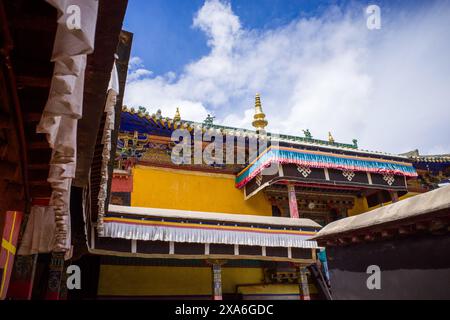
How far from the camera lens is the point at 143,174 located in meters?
11.4

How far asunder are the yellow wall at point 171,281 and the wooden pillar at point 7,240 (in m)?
6.87

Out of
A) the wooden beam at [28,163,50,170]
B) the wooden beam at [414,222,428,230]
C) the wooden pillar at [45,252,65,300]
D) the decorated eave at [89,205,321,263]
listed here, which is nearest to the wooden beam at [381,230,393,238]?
the wooden beam at [414,222,428,230]

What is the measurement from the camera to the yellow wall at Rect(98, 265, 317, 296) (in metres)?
9.59

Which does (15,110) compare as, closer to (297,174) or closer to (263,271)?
(297,174)

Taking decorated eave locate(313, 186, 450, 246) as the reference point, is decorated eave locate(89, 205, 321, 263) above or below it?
above

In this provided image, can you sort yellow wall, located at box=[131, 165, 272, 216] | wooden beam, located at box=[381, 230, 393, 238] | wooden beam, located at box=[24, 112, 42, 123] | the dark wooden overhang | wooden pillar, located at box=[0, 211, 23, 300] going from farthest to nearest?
yellow wall, located at box=[131, 165, 272, 216], wooden beam, located at box=[381, 230, 393, 238], wooden pillar, located at box=[0, 211, 23, 300], wooden beam, located at box=[24, 112, 42, 123], the dark wooden overhang

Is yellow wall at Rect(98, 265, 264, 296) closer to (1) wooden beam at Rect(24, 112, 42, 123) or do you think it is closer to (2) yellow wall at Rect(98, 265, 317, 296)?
(2) yellow wall at Rect(98, 265, 317, 296)

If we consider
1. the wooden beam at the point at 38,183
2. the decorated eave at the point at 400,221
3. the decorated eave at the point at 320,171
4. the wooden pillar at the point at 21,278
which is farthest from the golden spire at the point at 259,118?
the wooden beam at the point at 38,183

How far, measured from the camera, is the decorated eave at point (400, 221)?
4.32m

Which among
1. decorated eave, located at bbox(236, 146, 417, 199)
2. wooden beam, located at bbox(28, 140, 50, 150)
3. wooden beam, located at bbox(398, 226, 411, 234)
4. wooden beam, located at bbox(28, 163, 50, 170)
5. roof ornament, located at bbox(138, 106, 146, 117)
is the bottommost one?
wooden beam, located at bbox(398, 226, 411, 234)

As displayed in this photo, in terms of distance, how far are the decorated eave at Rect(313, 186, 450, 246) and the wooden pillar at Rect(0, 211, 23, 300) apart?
495 cm

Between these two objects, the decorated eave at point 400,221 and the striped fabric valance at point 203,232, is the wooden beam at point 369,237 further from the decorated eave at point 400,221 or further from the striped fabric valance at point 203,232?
the striped fabric valance at point 203,232
